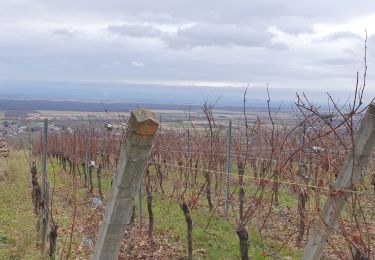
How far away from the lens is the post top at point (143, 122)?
228cm

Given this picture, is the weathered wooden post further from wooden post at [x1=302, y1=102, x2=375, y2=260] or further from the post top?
wooden post at [x1=302, y1=102, x2=375, y2=260]

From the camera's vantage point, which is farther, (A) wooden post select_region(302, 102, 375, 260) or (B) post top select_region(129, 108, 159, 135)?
(A) wooden post select_region(302, 102, 375, 260)

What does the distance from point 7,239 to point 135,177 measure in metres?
→ 6.05

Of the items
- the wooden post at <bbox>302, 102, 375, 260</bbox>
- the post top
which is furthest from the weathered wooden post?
the wooden post at <bbox>302, 102, 375, 260</bbox>

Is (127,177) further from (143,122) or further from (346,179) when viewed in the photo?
(346,179)

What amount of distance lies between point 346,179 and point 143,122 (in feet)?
4.64

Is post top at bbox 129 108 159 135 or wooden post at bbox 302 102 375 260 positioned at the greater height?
post top at bbox 129 108 159 135

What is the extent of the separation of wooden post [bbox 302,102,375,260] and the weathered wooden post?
128 cm

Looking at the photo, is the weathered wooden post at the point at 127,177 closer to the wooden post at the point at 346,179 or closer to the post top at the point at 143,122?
the post top at the point at 143,122

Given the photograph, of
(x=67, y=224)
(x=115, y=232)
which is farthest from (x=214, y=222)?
(x=115, y=232)

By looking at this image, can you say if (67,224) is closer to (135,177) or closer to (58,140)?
(135,177)

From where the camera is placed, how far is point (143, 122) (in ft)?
7.47

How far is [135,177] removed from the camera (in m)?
2.40

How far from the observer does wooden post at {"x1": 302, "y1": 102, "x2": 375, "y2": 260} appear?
2625 millimetres
